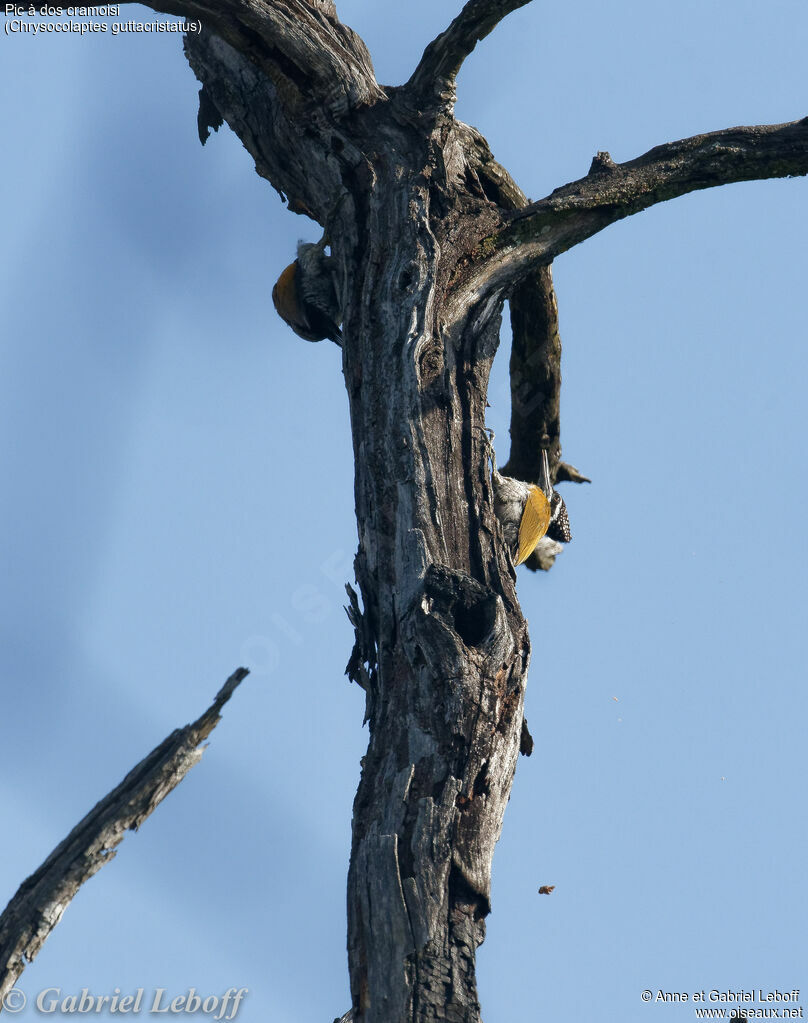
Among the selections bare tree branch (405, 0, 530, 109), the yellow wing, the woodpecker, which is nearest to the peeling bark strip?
bare tree branch (405, 0, 530, 109)

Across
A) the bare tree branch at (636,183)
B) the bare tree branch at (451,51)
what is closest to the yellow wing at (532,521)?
the bare tree branch at (636,183)

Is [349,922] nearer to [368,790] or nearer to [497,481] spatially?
[368,790]

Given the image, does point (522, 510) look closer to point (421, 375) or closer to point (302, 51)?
point (421, 375)

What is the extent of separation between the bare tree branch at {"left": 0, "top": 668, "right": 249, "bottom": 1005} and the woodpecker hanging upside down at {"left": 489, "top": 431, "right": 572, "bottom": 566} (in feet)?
6.11

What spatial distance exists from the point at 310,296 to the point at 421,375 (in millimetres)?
1350

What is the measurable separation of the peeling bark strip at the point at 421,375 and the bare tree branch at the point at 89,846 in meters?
0.71

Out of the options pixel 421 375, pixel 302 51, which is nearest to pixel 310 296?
pixel 302 51

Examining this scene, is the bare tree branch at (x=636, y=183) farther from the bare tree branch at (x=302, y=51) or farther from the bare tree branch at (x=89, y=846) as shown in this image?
the bare tree branch at (x=89, y=846)

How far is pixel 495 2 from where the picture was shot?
461cm

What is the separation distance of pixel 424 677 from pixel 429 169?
252 centimetres

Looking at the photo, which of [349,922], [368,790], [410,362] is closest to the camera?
[349,922]

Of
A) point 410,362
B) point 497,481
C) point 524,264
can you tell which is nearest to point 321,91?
point 524,264

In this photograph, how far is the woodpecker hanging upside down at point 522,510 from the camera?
4879mm

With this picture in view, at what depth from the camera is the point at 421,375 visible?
4238 millimetres
